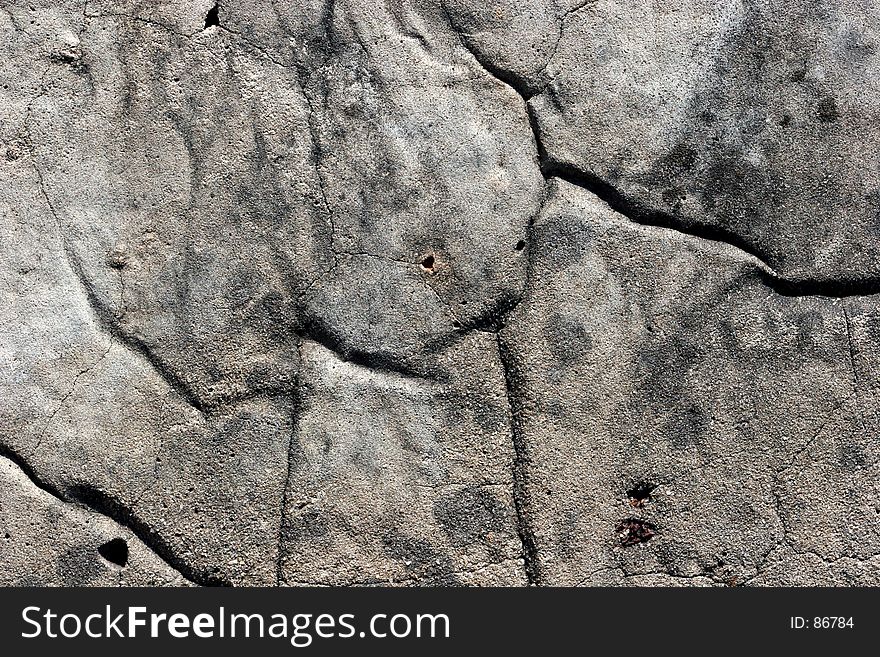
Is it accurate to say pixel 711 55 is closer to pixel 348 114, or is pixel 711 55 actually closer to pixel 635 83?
pixel 635 83

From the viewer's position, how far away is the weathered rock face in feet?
8.36

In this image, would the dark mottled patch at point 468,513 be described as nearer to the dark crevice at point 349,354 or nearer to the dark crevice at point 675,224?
the dark crevice at point 349,354

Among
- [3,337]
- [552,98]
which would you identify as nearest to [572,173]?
[552,98]

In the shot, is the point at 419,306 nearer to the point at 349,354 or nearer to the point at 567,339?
the point at 349,354

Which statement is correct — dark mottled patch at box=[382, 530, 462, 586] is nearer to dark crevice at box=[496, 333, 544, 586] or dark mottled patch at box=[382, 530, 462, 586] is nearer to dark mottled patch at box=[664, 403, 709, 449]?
dark crevice at box=[496, 333, 544, 586]

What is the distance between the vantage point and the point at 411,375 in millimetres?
2559

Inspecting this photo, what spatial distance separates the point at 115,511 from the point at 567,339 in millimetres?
1590

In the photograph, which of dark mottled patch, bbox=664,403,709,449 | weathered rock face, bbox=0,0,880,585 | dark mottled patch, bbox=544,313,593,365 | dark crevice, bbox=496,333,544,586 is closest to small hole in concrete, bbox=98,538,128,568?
weathered rock face, bbox=0,0,880,585

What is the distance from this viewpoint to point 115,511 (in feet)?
8.36

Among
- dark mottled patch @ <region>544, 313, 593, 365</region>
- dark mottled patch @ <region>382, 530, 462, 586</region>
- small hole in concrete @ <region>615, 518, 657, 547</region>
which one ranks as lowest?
dark mottled patch @ <region>382, 530, 462, 586</region>

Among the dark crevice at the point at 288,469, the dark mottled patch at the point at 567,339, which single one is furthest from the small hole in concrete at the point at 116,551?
the dark mottled patch at the point at 567,339

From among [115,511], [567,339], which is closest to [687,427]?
[567,339]

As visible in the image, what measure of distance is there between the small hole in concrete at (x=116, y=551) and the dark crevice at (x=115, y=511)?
0.06 metres

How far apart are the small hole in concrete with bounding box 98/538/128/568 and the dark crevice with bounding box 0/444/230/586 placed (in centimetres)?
6
